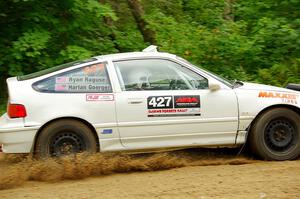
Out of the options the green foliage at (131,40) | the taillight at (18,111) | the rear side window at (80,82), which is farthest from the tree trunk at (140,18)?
the taillight at (18,111)

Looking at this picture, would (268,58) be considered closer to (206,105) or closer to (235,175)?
(206,105)

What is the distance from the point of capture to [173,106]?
22.5 ft

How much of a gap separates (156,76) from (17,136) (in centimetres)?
201

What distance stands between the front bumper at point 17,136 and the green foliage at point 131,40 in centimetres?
356

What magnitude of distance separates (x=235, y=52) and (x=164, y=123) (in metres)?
4.85

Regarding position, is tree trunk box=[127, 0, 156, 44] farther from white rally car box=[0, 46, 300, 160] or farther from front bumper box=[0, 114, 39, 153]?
front bumper box=[0, 114, 39, 153]

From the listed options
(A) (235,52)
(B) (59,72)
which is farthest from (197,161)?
(A) (235,52)

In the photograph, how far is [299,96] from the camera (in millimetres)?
7246

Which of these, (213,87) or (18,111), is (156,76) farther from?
(18,111)

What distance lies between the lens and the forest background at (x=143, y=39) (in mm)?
10383

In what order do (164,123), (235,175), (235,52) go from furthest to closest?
(235,52), (164,123), (235,175)

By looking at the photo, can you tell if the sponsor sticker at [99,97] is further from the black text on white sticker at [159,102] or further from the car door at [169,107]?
the black text on white sticker at [159,102]

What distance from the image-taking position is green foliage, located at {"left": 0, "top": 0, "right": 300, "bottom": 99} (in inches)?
408

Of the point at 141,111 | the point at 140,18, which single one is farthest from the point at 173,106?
the point at 140,18
